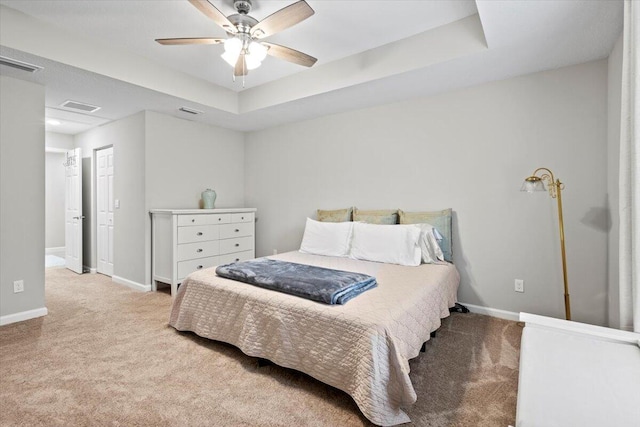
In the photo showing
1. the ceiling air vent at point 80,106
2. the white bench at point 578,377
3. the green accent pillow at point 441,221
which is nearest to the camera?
the white bench at point 578,377

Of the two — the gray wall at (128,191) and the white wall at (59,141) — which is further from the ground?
the white wall at (59,141)

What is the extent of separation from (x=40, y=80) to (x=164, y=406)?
3.19 m

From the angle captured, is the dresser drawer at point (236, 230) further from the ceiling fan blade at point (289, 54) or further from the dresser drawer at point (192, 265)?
the ceiling fan blade at point (289, 54)

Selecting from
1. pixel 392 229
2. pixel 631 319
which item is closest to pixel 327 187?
pixel 392 229

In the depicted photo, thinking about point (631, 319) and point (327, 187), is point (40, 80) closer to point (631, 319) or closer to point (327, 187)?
point (327, 187)

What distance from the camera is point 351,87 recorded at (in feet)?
10.3

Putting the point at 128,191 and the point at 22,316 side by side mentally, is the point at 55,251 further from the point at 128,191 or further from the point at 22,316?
the point at 22,316

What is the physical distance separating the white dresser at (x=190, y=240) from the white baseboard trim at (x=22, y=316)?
3.58 ft

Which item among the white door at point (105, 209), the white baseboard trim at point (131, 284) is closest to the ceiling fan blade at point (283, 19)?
the white baseboard trim at point (131, 284)

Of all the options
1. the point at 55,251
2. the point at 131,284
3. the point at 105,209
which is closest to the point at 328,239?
the point at 131,284

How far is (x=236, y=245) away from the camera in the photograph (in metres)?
4.45

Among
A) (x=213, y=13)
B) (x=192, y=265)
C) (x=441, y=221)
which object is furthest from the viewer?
(x=192, y=265)

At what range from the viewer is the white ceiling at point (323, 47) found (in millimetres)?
2209

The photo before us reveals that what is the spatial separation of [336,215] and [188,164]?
7.33 ft
